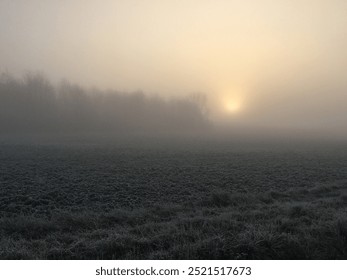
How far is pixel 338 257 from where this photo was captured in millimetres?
6906

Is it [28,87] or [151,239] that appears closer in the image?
[151,239]

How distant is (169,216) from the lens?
11836 millimetres

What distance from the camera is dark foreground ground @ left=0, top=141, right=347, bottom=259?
732 cm

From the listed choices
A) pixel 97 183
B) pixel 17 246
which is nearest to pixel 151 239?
pixel 17 246

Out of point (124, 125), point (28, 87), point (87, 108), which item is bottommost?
point (124, 125)

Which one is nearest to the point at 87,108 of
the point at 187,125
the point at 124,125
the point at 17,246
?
the point at 124,125

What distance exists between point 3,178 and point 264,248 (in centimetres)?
1946

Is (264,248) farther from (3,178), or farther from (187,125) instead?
(187,125)

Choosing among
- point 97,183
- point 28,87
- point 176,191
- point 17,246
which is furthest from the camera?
point 28,87

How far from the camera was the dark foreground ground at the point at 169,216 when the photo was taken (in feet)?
24.0

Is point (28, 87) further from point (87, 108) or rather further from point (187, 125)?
point (187, 125)
